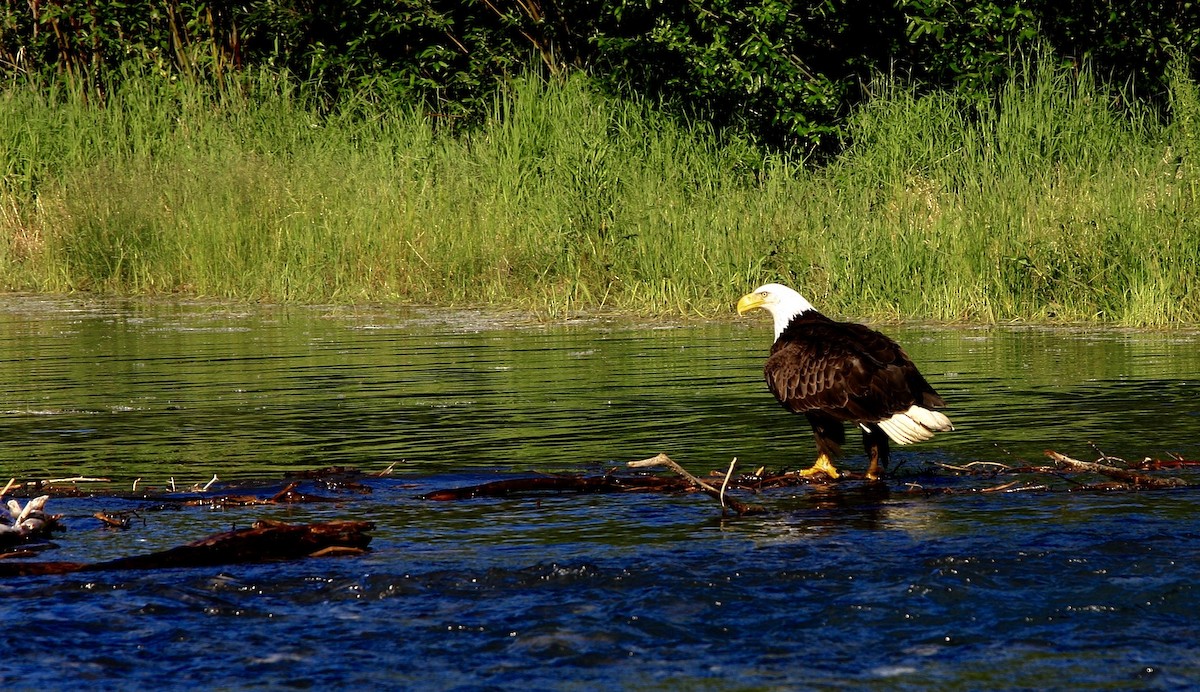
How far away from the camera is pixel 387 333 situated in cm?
1419

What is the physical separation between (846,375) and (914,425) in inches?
15.0

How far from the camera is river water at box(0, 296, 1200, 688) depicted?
4570mm

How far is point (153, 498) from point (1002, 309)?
901cm

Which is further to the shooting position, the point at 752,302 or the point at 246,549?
the point at 752,302

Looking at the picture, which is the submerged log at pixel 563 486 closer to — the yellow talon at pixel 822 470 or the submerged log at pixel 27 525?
the yellow talon at pixel 822 470

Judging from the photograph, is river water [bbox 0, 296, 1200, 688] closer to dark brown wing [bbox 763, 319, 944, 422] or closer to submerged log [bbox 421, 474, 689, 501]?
submerged log [bbox 421, 474, 689, 501]

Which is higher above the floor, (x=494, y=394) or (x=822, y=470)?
(x=494, y=394)

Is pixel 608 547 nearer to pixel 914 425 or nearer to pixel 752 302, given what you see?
pixel 914 425

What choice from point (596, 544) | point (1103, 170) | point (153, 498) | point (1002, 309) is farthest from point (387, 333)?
point (596, 544)

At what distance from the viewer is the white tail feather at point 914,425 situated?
717 cm

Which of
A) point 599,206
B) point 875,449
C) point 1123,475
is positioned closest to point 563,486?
point 875,449

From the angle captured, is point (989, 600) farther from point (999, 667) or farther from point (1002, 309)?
point (1002, 309)

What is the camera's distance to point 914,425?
7.19 meters

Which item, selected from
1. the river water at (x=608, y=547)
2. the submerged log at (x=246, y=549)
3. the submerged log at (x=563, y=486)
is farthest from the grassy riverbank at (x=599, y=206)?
the submerged log at (x=246, y=549)
